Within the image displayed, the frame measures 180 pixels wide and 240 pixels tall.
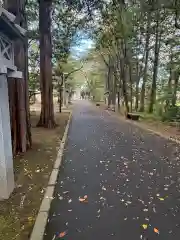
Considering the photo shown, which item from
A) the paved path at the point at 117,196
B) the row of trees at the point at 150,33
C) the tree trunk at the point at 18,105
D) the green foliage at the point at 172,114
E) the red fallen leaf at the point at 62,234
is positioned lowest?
the paved path at the point at 117,196

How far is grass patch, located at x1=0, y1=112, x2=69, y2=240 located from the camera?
3.66 meters

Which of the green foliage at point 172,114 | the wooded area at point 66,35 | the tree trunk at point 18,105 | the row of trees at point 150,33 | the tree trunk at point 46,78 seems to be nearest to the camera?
the tree trunk at point 18,105

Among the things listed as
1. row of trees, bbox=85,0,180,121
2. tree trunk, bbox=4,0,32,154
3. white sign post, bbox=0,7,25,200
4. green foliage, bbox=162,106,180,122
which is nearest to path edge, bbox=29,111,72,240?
white sign post, bbox=0,7,25,200

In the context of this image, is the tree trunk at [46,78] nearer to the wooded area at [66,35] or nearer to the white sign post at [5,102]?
the wooded area at [66,35]

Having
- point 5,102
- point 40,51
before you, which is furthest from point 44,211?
point 40,51

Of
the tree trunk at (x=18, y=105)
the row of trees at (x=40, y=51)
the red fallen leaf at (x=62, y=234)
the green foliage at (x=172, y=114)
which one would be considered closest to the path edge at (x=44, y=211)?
the red fallen leaf at (x=62, y=234)

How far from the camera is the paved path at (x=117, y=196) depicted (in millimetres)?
3695

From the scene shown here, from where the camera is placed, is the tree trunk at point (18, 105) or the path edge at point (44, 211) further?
the tree trunk at point (18, 105)

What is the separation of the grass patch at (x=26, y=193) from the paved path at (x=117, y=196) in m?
0.31

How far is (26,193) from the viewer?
4.93 metres

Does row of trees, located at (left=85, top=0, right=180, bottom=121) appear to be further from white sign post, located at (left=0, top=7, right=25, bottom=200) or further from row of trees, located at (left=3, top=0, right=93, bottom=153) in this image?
white sign post, located at (left=0, top=7, right=25, bottom=200)

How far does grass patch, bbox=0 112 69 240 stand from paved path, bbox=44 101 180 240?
0.31 meters

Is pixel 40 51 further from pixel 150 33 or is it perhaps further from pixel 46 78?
pixel 150 33

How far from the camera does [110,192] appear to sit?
16.7 ft
